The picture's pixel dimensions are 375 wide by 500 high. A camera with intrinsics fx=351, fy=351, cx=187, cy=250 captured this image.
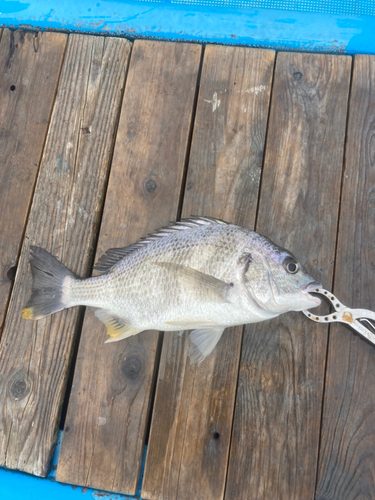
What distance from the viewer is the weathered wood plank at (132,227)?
1692 mm

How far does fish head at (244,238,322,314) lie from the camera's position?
141 cm

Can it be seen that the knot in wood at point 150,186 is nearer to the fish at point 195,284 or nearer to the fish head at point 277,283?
the fish at point 195,284

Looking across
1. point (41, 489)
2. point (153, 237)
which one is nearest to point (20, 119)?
point (153, 237)

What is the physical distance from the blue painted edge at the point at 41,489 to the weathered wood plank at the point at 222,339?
8.3 inches

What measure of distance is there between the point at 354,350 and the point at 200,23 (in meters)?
1.99

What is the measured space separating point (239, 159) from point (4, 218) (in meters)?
1.32

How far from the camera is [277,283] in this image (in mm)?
1415

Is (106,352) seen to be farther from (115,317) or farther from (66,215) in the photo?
(66,215)

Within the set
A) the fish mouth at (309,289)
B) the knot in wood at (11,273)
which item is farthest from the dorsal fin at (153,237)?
the knot in wood at (11,273)

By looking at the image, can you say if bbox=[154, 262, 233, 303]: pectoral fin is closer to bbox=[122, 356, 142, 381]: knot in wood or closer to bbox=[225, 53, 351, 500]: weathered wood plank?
bbox=[225, 53, 351, 500]: weathered wood plank

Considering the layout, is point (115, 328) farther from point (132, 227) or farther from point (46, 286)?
point (132, 227)

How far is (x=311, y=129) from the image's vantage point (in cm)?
188

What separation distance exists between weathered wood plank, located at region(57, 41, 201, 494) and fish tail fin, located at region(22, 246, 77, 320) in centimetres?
20

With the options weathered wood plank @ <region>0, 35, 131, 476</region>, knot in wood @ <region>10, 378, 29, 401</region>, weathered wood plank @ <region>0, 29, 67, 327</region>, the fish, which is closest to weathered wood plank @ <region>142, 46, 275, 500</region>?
the fish
